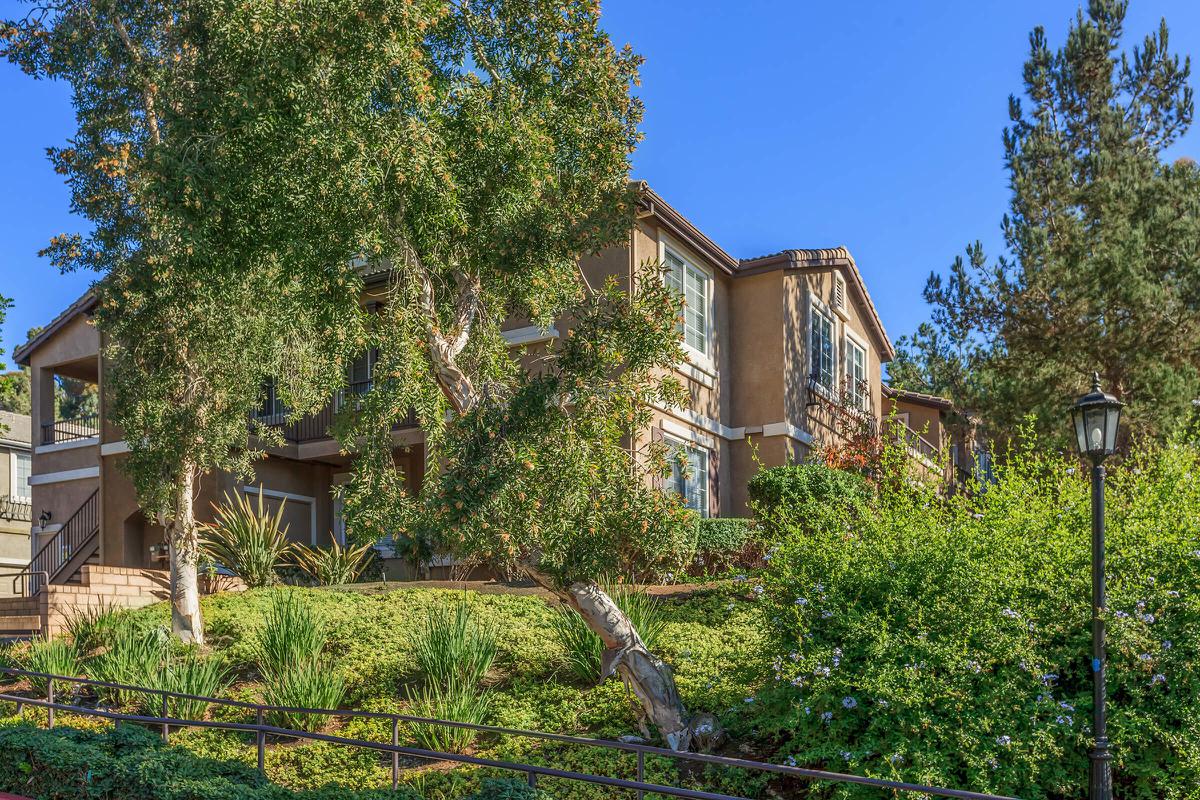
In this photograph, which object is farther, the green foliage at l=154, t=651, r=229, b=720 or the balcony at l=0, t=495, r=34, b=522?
the balcony at l=0, t=495, r=34, b=522

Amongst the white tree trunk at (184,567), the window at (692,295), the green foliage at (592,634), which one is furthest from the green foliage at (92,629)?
the window at (692,295)

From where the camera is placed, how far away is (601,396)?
424 inches

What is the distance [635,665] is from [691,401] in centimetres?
984

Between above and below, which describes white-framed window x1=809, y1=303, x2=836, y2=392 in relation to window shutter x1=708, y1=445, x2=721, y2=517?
above

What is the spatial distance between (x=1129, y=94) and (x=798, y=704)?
20.9m

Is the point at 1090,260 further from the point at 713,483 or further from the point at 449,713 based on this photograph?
the point at 449,713

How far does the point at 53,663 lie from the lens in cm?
1434

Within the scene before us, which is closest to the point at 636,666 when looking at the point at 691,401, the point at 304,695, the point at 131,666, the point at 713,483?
the point at 304,695

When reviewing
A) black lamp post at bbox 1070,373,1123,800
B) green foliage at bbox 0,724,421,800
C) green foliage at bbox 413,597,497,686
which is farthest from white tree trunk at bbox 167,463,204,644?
black lamp post at bbox 1070,373,1123,800

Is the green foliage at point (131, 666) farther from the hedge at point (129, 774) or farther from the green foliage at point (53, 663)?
the hedge at point (129, 774)

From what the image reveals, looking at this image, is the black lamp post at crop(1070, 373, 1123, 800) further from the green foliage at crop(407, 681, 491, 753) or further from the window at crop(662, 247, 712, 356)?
the window at crop(662, 247, 712, 356)

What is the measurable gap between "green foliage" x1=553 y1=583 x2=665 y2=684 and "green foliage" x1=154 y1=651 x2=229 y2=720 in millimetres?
3964

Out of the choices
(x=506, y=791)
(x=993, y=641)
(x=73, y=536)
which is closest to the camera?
(x=506, y=791)

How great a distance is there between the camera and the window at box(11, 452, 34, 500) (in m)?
37.2
